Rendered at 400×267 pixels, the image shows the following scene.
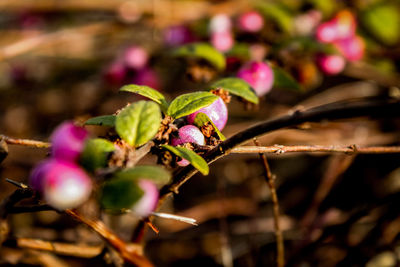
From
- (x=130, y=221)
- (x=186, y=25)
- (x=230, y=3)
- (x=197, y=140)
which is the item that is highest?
(x=230, y=3)

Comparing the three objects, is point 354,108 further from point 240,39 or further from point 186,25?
point 186,25

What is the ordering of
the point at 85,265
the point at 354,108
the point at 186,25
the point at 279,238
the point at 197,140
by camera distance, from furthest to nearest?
the point at 186,25, the point at 85,265, the point at 279,238, the point at 197,140, the point at 354,108

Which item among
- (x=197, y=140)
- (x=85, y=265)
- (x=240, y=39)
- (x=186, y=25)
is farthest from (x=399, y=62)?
(x=85, y=265)

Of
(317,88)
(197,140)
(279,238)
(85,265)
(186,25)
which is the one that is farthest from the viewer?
(317,88)

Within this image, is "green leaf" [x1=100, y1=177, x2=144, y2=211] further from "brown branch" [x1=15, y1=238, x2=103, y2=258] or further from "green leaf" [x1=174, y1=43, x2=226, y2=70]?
"green leaf" [x1=174, y1=43, x2=226, y2=70]

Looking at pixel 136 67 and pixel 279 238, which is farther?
pixel 136 67

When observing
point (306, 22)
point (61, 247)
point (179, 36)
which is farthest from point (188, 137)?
point (306, 22)

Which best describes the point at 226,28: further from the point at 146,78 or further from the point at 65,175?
the point at 65,175

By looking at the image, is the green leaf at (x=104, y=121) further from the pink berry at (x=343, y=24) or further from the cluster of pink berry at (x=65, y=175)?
the pink berry at (x=343, y=24)

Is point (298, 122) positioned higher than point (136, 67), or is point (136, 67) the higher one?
point (136, 67)

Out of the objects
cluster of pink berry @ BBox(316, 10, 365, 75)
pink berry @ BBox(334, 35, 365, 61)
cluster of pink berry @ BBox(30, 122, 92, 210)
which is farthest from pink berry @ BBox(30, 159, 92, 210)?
pink berry @ BBox(334, 35, 365, 61)
